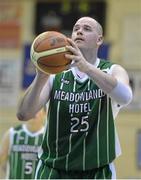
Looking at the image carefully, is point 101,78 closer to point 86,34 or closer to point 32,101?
point 86,34

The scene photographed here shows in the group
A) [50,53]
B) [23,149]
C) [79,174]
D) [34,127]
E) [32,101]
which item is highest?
[34,127]

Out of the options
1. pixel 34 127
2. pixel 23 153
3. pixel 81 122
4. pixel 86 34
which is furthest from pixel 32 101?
pixel 34 127

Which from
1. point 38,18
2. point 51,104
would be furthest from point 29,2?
point 51,104

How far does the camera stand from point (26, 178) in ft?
22.2

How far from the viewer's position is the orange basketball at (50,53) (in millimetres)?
4082

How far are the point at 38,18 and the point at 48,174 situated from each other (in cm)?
753

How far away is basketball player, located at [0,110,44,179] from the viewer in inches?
268

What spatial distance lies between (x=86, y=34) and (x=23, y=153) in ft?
9.29

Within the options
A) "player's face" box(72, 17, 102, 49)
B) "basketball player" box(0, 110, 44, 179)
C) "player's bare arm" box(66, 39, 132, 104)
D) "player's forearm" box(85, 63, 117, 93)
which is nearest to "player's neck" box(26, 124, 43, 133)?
"basketball player" box(0, 110, 44, 179)

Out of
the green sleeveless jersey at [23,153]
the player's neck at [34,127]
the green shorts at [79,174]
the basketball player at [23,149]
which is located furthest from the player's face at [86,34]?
the player's neck at [34,127]

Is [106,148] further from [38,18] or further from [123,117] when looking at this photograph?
[38,18]

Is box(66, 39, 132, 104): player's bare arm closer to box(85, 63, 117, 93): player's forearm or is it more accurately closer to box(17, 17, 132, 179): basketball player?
box(85, 63, 117, 93): player's forearm

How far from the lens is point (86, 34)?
14.3ft

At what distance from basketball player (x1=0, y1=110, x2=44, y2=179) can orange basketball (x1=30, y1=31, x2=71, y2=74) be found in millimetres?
2551
